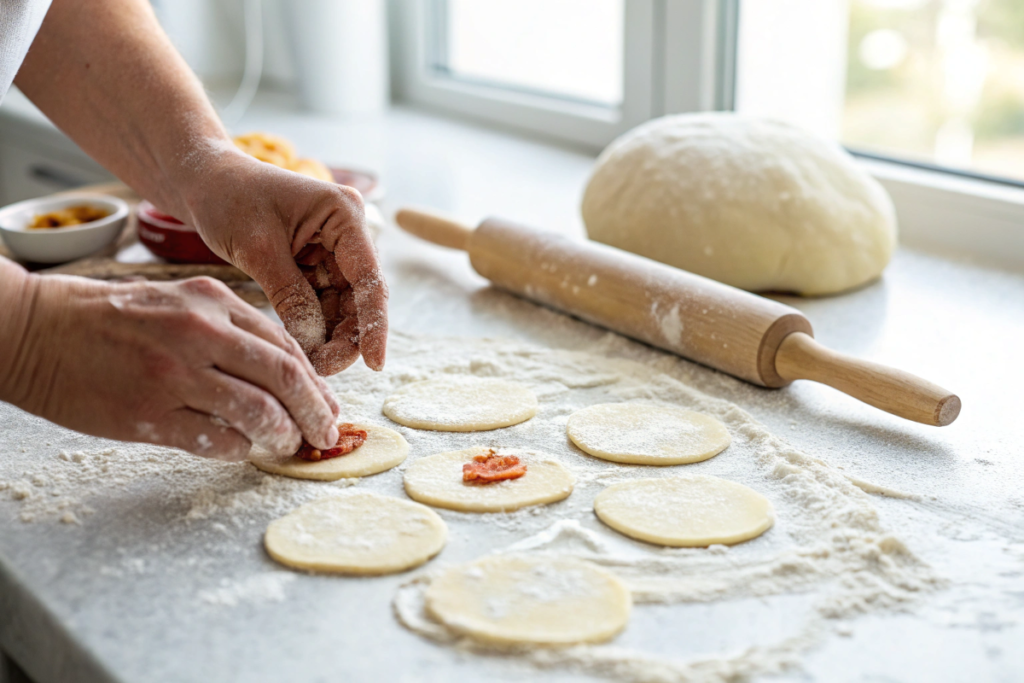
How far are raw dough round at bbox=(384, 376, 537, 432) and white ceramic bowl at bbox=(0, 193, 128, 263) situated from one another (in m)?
0.70

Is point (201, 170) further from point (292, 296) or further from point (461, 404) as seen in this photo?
point (461, 404)

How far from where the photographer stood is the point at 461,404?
116 centimetres

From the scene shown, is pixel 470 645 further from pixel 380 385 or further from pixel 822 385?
pixel 822 385

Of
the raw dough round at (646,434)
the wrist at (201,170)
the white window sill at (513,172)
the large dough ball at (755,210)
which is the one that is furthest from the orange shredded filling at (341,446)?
the white window sill at (513,172)

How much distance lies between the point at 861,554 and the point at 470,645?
1.23 ft

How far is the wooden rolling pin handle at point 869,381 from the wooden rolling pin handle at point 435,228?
0.63 m

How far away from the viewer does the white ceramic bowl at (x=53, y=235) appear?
1.53 meters

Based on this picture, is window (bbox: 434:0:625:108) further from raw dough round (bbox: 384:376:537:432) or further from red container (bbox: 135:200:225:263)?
raw dough round (bbox: 384:376:537:432)

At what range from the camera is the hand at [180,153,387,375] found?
1114mm

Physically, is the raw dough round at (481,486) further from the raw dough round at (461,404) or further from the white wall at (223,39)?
the white wall at (223,39)

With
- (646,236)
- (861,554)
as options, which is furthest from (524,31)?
(861,554)

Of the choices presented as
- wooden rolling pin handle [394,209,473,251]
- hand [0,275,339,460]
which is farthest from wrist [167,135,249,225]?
wooden rolling pin handle [394,209,473,251]

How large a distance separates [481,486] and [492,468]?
39 millimetres

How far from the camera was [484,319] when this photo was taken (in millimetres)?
1481
